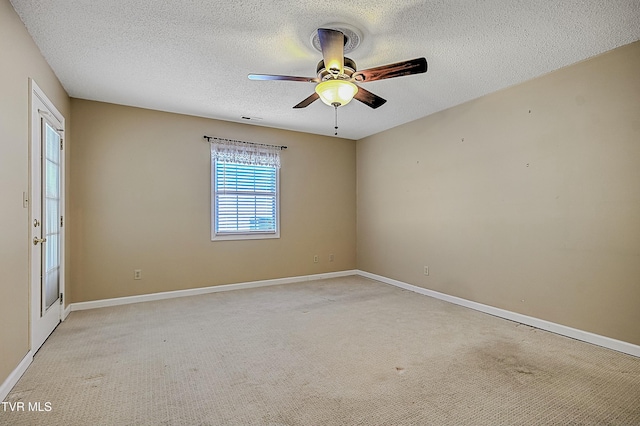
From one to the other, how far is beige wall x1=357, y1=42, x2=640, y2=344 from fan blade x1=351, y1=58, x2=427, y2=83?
1.81 m

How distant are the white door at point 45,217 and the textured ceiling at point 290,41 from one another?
525 mm

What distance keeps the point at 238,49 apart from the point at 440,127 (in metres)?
2.81

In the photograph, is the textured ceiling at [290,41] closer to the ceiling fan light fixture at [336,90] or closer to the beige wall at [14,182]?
the beige wall at [14,182]

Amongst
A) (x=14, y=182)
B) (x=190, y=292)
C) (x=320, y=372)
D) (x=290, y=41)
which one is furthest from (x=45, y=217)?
(x=320, y=372)

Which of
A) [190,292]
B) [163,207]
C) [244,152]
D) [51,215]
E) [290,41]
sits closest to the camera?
[290,41]

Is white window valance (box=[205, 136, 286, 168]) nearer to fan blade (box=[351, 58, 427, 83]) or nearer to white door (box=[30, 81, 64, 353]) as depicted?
white door (box=[30, 81, 64, 353])

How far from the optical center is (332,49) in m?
2.24

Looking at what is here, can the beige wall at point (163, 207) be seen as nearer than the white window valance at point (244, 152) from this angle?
Yes

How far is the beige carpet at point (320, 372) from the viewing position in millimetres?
1845

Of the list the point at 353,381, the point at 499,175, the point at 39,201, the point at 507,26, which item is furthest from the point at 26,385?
the point at 499,175

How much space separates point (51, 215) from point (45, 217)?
0.28 meters

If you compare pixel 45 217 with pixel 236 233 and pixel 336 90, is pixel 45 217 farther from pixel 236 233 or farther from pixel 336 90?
pixel 336 90

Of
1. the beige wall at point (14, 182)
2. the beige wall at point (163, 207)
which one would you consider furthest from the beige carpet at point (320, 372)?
the beige wall at point (163, 207)

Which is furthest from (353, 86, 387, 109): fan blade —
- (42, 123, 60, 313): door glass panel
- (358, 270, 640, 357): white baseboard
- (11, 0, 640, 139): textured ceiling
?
(42, 123, 60, 313): door glass panel
